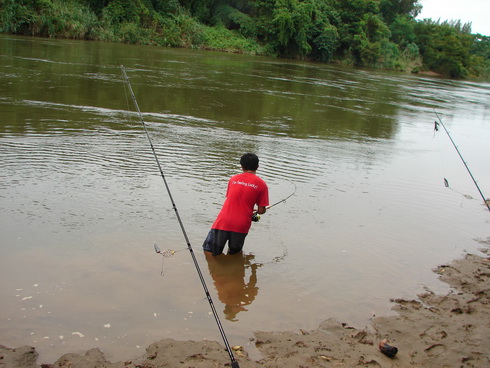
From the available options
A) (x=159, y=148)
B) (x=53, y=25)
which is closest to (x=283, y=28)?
(x=53, y=25)

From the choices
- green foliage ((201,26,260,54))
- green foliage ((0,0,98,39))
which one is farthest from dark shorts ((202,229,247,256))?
green foliage ((201,26,260,54))

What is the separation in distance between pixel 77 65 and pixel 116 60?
439cm

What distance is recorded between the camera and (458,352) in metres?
3.79

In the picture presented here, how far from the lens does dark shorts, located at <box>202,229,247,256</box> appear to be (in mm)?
5086

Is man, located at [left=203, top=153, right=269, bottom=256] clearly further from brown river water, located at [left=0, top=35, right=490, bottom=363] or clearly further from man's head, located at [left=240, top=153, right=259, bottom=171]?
brown river water, located at [left=0, top=35, right=490, bottom=363]

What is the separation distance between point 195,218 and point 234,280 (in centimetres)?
161

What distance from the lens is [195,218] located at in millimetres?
6262

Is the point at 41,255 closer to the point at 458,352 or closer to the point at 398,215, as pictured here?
the point at 458,352

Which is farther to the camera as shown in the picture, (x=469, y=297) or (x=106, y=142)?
(x=106, y=142)

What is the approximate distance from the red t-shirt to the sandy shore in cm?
139

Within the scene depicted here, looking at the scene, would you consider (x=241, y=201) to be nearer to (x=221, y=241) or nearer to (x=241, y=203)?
(x=241, y=203)

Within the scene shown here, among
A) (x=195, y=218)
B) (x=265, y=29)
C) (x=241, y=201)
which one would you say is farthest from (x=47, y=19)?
(x=241, y=201)

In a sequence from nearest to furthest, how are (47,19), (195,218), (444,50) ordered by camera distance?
1. (195,218)
2. (47,19)
3. (444,50)

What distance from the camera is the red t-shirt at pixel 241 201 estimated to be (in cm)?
504
